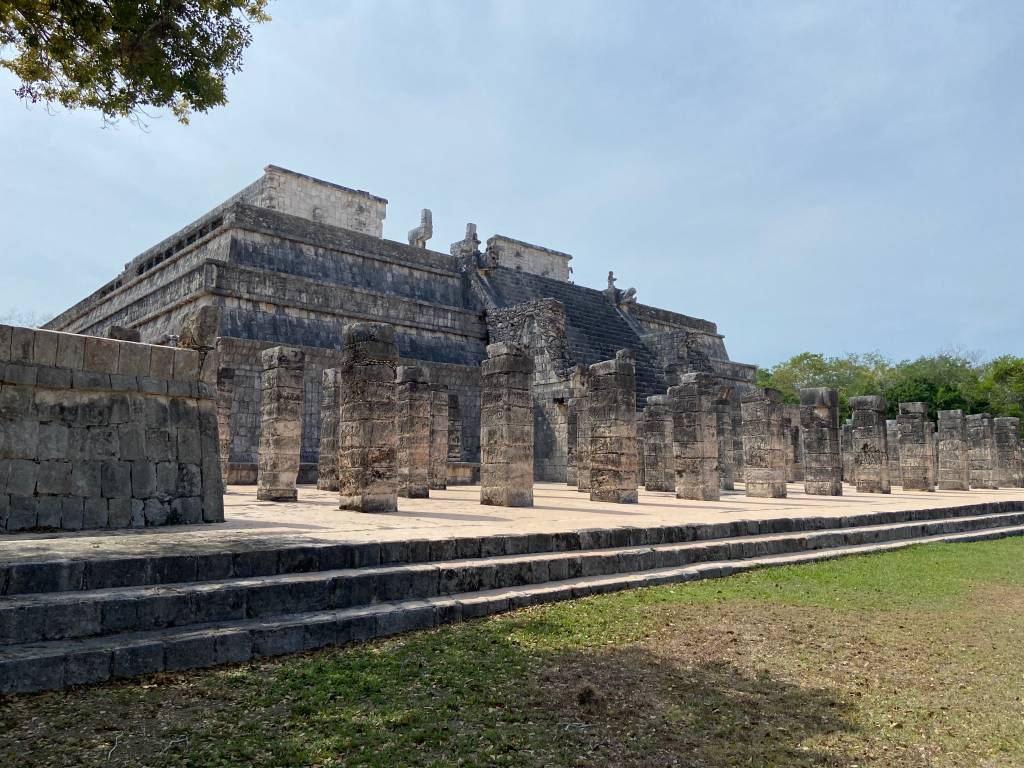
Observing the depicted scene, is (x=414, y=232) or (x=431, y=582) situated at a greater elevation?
(x=414, y=232)

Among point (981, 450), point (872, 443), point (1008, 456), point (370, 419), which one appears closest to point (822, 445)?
point (872, 443)

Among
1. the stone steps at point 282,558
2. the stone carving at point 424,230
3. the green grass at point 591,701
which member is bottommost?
the green grass at point 591,701

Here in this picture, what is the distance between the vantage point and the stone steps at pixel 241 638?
3807mm

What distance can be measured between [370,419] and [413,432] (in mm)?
3465

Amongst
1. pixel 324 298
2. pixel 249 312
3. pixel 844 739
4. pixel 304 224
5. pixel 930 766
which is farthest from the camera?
pixel 304 224

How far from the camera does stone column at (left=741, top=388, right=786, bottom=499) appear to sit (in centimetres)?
1617

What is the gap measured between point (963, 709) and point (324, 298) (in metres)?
20.2

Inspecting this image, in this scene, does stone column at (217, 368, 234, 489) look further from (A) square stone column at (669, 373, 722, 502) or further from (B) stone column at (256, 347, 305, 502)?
(A) square stone column at (669, 373, 722, 502)

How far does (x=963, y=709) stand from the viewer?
3879 mm

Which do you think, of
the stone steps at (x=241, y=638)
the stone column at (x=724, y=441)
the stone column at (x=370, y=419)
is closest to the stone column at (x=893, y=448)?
the stone column at (x=724, y=441)

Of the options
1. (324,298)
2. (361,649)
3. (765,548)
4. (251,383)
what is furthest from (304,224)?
(361,649)

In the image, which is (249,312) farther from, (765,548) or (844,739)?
(844,739)

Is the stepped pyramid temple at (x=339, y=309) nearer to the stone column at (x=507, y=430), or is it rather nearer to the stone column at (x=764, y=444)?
the stone column at (x=764, y=444)

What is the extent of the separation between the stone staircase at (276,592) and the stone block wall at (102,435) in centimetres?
269
